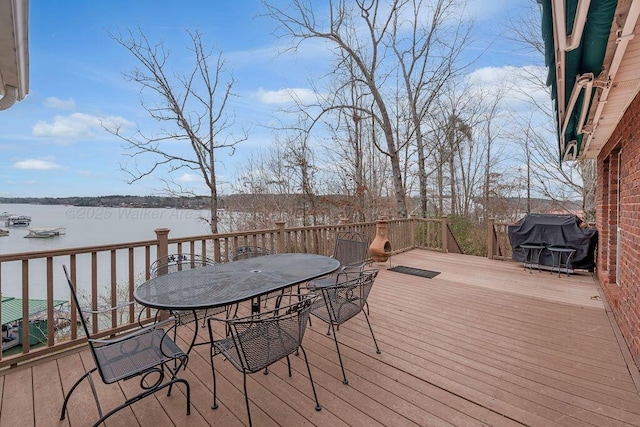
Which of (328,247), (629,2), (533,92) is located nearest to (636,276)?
(629,2)

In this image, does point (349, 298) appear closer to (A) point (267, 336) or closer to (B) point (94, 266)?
(A) point (267, 336)

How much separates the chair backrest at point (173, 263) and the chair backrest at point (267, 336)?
5.25ft

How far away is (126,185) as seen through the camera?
842 centimetres

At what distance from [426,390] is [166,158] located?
9130 mm

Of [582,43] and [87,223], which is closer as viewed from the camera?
[582,43]

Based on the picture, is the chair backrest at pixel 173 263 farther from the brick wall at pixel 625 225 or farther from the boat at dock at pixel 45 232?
the brick wall at pixel 625 225

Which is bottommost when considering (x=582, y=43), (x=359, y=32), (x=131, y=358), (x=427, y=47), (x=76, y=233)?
(x=131, y=358)

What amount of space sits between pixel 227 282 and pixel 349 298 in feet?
3.53

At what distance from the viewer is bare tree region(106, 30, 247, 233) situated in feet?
27.6

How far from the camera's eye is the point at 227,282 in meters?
2.44

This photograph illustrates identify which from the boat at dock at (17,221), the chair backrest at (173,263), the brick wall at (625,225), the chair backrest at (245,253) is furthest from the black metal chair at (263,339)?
the boat at dock at (17,221)

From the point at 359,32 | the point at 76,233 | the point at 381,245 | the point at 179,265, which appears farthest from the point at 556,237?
the point at 359,32

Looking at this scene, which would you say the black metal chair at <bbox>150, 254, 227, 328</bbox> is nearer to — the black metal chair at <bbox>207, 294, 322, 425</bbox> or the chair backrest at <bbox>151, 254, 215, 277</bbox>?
the chair backrest at <bbox>151, 254, 215, 277</bbox>

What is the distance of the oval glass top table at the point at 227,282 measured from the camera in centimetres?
203
